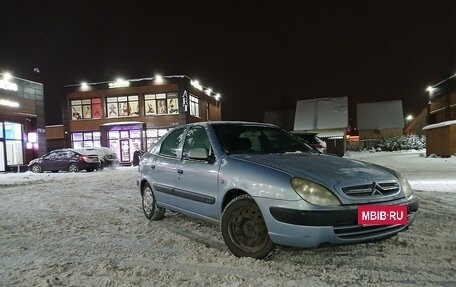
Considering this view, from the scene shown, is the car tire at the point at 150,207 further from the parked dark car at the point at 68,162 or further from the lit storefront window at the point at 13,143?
the lit storefront window at the point at 13,143

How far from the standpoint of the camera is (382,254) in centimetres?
445

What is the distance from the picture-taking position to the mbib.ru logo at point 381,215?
3.88 meters

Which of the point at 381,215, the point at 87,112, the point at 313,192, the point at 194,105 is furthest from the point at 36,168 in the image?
the point at 381,215

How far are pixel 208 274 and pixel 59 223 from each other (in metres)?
3.80

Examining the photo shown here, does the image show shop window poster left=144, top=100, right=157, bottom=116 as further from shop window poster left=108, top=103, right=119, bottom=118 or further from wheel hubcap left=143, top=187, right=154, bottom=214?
wheel hubcap left=143, top=187, right=154, bottom=214

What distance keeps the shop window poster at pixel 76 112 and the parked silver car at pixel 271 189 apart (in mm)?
31005

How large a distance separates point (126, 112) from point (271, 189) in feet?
102

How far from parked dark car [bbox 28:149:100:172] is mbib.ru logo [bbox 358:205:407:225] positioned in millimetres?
19468

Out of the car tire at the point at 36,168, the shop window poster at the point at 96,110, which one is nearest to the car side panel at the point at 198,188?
the car tire at the point at 36,168

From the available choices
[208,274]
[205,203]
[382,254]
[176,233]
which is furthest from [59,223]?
[382,254]

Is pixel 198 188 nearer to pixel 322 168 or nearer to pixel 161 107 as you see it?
pixel 322 168

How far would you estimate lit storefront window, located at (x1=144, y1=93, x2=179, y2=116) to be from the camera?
3319 centimetres

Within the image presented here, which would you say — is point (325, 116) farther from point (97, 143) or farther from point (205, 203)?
point (205, 203)

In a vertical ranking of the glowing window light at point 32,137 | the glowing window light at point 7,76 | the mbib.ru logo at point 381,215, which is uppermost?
the glowing window light at point 7,76
